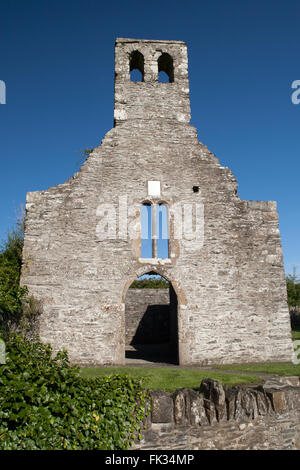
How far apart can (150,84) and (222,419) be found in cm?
1088

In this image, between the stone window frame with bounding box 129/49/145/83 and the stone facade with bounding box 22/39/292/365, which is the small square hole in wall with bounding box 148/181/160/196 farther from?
the stone window frame with bounding box 129/49/145/83

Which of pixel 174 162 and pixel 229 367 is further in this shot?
pixel 174 162

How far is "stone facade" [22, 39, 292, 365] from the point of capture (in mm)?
9383

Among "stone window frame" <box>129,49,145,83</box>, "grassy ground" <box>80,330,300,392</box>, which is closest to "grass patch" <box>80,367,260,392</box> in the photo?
"grassy ground" <box>80,330,300,392</box>

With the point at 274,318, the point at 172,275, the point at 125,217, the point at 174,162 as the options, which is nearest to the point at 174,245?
the point at 172,275

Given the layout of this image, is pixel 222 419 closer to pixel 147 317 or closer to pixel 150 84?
pixel 150 84

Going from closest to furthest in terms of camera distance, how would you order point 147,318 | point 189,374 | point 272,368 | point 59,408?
point 59,408 < point 189,374 < point 272,368 < point 147,318

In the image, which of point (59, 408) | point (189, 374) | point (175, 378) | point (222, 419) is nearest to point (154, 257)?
point (189, 374)

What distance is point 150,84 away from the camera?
38.5 ft

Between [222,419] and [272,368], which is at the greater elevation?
[222,419]

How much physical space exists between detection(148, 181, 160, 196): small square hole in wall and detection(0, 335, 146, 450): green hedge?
688cm
